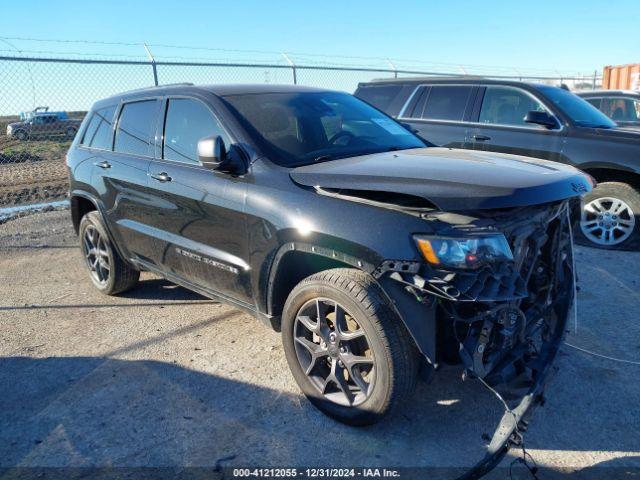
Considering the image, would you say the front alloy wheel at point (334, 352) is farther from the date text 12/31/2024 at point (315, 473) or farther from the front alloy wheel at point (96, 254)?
the front alloy wheel at point (96, 254)

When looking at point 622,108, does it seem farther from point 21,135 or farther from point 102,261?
point 21,135

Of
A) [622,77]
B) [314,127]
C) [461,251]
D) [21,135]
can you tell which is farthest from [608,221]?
[21,135]

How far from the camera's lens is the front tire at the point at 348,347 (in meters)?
2.57

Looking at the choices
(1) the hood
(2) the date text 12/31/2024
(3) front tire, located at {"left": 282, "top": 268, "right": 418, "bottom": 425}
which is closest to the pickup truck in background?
(1) the hood

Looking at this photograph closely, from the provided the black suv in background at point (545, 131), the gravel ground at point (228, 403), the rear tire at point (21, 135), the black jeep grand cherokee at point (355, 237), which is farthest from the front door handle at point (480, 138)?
the rear tire at point (21, 135)

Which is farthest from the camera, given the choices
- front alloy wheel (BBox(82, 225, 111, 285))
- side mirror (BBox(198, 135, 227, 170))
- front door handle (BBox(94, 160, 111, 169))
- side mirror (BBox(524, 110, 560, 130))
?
side mirror (BBox(524, 110, 560, 130))

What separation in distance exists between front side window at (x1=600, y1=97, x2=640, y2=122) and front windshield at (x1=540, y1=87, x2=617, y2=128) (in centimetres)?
321

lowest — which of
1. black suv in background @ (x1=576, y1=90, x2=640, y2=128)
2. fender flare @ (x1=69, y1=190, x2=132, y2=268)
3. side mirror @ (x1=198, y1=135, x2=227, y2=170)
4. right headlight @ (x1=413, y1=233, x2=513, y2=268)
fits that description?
fender flare @ (x1=69, y1=190, x2=132, y2=268)

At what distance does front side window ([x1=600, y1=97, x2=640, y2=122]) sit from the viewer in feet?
30.0

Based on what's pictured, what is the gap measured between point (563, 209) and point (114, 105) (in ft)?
12.4

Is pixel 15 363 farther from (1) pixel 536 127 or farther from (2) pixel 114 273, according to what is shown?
(1) pixel 536 127

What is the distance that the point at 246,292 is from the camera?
11.0ft

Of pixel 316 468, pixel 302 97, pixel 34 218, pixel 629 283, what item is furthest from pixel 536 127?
pixel 34 218

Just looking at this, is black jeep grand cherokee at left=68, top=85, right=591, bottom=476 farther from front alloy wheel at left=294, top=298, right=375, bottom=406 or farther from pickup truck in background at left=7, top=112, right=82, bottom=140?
pickup truck in background at left=7, top=112, right=82, bottom=140
